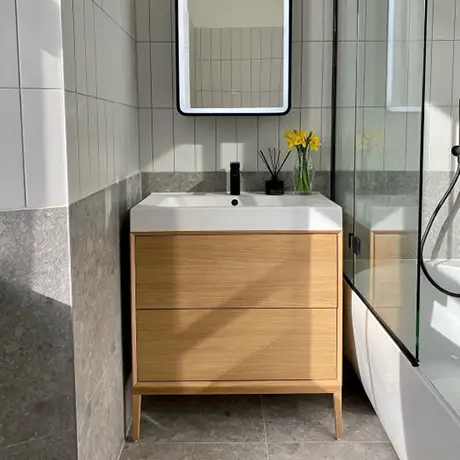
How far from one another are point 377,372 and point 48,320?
3.47 ft

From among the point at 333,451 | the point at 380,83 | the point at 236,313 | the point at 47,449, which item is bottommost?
the point at 333,451

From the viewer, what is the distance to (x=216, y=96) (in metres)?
2.88

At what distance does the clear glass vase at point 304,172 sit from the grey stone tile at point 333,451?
1.01 m

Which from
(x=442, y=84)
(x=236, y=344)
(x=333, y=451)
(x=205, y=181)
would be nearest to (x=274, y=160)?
(x=205, y=181)

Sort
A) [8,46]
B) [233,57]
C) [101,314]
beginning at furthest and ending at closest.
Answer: [233,57]
[101,314]
[8,46]

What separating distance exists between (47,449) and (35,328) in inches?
12.5

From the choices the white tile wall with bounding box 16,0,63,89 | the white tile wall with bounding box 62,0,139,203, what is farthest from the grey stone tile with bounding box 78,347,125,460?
the white tile wall with bounding box 16,0,63,89

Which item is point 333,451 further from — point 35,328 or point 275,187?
point 35,328

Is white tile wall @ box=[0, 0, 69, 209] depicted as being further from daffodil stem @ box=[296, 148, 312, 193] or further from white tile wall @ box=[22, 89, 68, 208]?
daffodil stem @ box=[296, 148, 312, 193]

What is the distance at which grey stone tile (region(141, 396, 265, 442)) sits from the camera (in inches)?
102

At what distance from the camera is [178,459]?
243cm

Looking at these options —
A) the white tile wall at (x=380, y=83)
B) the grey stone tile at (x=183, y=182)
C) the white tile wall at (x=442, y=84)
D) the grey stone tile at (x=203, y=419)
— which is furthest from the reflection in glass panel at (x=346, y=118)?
the grey stone tile at (x=203, y=419)

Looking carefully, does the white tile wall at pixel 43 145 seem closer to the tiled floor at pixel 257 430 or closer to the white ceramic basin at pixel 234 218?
the white ceramic basin at pixel 234 218

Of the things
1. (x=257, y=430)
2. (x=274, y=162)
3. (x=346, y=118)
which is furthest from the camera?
(x=274, y=162)
